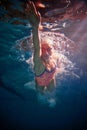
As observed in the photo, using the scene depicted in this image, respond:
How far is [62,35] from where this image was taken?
12328 mm

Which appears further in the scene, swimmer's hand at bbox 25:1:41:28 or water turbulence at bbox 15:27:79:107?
water turbulence at bbox 15:27:79:107

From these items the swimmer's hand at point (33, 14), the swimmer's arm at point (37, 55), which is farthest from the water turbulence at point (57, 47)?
the swimmer's hand at point (33, 14)

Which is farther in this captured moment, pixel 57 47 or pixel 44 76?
pixel 57 47

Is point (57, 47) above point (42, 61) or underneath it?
above

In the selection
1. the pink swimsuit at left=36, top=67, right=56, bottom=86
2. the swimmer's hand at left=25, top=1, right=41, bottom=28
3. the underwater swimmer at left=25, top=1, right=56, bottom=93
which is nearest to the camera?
the swimmer's hand at left=25, top=1, right=41, bottom=28

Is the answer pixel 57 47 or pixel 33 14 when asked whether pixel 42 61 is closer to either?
pixel 33 14

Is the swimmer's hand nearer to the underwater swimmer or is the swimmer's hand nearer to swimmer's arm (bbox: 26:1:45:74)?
swimmer's arm (bbox: 26:1:45:74)

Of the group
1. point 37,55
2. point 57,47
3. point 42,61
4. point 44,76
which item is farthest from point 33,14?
point 57,47

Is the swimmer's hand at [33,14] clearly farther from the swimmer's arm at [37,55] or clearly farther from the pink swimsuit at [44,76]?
the pink swimsuit at [44,76]

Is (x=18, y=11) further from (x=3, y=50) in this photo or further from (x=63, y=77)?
(x=63, y=77)

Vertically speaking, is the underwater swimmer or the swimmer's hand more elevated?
the swimmer's hand

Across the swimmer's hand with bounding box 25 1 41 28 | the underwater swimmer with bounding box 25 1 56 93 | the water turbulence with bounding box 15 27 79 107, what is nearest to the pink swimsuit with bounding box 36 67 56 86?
the underwater swimmer with bounding box 25 1 56 93

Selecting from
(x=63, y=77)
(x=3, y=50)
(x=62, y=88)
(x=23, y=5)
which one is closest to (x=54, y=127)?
(x=62, y=88)

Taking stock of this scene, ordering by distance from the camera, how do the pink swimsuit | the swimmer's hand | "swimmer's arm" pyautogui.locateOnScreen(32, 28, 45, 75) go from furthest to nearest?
the pink swimsuit, "swimmer's arm" pyautogui.locateOnScreen(32, 28, 45, 75), the swimmer's hand
